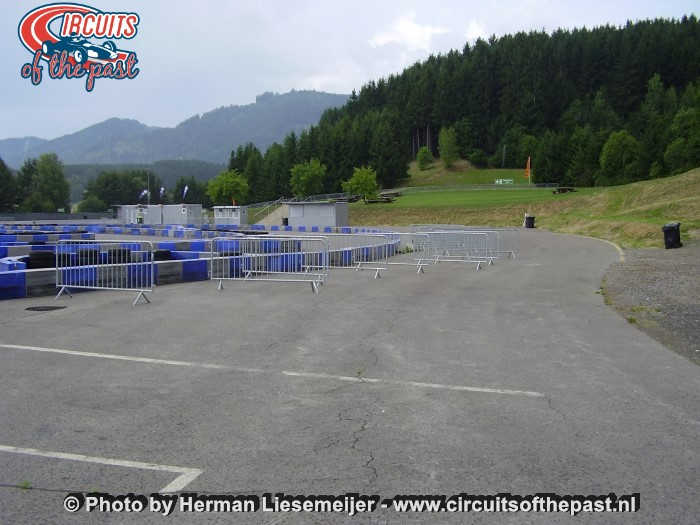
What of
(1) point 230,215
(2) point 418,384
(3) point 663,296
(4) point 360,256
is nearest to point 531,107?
(1) point 230,215

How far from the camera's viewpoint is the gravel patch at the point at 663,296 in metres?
9.45

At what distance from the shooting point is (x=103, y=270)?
572 inches

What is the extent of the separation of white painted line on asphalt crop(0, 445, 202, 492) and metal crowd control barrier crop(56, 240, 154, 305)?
8229 millimetres

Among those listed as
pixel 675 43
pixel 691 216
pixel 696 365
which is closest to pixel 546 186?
pixel 691 216

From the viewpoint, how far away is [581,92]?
146m

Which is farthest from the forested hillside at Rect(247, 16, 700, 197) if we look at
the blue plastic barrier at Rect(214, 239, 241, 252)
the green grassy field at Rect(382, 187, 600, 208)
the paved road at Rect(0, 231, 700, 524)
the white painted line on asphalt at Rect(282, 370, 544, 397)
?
the white painted line on asphalt at Rect(282, 370, 544, 397)

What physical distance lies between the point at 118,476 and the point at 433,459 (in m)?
2.35

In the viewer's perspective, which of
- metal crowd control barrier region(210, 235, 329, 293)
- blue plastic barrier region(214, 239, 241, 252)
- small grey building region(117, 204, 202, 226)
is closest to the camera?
metal crowd control barrier region(210, 235, 329, 293)

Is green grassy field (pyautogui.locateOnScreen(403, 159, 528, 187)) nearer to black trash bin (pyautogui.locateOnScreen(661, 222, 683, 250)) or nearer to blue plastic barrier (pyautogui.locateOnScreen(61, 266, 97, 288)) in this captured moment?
black trash bin (pyautogui.locateOnScreen(661, 222, 683, 250))

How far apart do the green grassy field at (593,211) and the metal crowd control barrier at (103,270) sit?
24.0m

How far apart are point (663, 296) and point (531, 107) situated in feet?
444

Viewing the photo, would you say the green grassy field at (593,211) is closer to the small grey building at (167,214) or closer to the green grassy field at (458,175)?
the small grey building at (167,214)

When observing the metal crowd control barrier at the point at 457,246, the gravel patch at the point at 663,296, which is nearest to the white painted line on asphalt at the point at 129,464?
the gravel patch at the point at 663,296

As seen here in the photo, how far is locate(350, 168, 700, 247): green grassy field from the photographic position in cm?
3367
